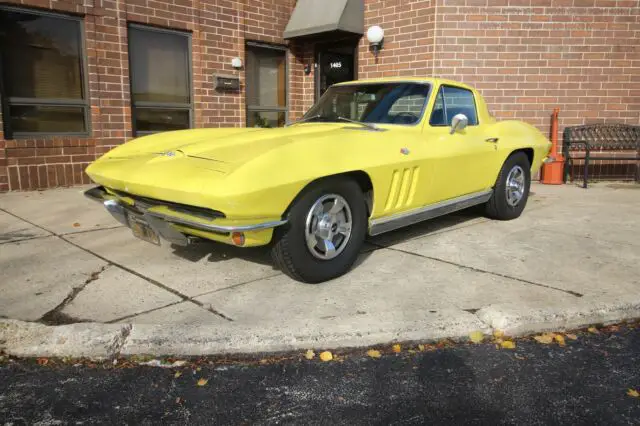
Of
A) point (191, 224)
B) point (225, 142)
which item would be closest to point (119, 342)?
point (191, 224)

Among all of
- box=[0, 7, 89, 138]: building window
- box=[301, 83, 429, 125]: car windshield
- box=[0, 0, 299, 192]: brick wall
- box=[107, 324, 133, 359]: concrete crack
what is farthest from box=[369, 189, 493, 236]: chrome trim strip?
box=[0, 7, 89, 138]: building window

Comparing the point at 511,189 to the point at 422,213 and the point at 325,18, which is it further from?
the point at 325,18

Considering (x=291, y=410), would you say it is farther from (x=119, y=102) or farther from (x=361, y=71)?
(x=361, y=71)

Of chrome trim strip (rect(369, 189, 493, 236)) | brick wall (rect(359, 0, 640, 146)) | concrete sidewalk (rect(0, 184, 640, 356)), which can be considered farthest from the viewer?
brick wall (rect(359, 0, 640, 146))

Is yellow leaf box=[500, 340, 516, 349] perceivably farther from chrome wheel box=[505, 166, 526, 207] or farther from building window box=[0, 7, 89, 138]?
building window box=[0, 7, 89, 138]

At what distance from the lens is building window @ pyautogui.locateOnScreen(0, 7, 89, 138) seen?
281 inches

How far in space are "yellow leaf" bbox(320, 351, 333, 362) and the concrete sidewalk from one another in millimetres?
73

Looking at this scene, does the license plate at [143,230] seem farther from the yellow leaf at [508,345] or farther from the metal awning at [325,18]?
the metal awning at [325,18]

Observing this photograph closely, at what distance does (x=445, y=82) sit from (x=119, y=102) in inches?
209

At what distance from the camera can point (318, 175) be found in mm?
3346

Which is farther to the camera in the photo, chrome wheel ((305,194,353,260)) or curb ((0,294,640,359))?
chrome wheel ((305,194,353,260))

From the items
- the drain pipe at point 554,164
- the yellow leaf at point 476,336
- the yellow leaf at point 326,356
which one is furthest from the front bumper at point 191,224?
the drain pipe at point 554,164

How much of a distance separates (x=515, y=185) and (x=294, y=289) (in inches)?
133

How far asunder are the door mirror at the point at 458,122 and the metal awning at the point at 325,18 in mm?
5135
